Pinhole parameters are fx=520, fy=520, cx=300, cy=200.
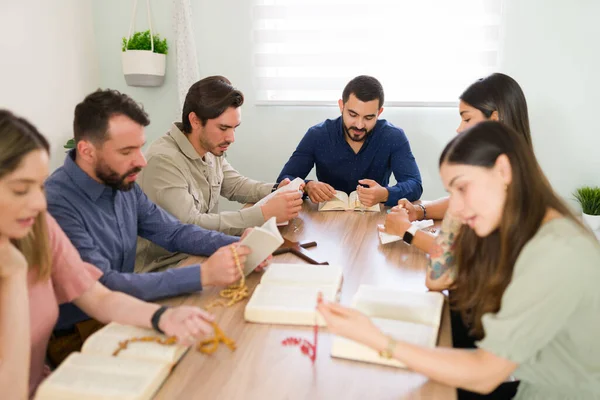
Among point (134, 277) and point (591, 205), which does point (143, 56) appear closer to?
point (134, 277)

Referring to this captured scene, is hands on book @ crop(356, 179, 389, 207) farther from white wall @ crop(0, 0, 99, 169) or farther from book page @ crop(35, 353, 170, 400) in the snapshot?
white wall @ crop(0, 0, 99, 169)

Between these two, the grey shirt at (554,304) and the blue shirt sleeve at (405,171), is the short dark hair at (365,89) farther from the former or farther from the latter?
the grey shirt at (554,304)

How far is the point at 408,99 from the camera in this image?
356cm

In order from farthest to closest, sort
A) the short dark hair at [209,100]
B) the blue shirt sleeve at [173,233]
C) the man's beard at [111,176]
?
the short dark hair at [209,100]
the blue shirt sleeve at [173,233]
the man's beard at [111,176]

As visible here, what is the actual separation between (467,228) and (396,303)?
11.0 inches

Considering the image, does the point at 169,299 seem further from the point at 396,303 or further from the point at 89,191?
the point at 396,303

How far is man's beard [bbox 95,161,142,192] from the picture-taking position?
163 cm

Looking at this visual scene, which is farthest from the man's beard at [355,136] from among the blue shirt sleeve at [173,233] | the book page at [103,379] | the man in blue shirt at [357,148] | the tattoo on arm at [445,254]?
the book page at [103,379]

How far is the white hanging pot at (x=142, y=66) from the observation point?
3.45 m

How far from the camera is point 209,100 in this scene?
2283mm

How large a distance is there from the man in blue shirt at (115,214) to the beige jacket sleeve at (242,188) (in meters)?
0.77

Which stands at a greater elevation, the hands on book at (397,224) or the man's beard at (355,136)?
the man's beard at (355,136)

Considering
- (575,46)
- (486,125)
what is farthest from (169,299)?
(575,46)

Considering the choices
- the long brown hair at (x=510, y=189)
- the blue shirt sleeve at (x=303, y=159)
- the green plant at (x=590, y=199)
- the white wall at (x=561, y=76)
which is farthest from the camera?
the green plant at (x=590, y=199)
